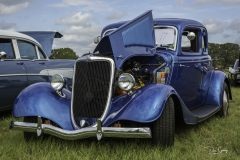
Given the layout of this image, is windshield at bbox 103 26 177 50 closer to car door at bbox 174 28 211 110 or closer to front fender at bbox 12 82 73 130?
car door at bbox 174 28 211 110

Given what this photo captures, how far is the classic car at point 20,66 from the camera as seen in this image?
596 cm

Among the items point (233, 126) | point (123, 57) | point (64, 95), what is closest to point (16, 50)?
point (64, 95)

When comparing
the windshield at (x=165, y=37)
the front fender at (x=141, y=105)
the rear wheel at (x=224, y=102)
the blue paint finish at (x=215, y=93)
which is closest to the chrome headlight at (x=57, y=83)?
the front fender at (x=141, y=105)

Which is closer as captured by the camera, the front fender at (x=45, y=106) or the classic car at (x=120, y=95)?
the classic car at (x=120, y=95)

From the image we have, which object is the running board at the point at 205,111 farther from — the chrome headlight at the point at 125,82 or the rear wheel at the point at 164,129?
the chrome headlight at the point at 125,82

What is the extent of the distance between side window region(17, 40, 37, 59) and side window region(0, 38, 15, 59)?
0.21 metres

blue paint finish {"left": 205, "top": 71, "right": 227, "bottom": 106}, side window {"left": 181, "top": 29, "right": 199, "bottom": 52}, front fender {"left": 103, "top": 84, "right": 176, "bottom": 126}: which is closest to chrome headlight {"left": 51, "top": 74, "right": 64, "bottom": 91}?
front fender {"left": 103, "top": 84, "right": 176, "bottom": 126}

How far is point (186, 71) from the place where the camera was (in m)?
5.31

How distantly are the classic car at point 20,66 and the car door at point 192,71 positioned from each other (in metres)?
2.16

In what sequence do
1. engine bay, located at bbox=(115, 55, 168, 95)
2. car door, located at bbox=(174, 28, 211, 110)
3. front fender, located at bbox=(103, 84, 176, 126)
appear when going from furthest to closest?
car door, located at bbox=(174, 28, 211, 110) → engine bay, located at bbox=(115, 55, 168, 95) → front fender, located at bbox=(103, 84, 176, 126)

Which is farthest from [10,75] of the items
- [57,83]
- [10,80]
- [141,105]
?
[141,105]

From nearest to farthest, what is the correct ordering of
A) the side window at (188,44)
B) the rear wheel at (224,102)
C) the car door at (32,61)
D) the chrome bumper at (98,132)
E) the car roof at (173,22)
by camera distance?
1. the chrome bumper at (98,132)
2. the car roof at (173,22)
3. the side window at (188,44)
4. the rear wheel at (224,102)
5. the car door at (32,61)

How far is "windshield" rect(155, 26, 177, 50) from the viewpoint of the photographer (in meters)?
5.24

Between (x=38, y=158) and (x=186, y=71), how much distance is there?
2.82 m
